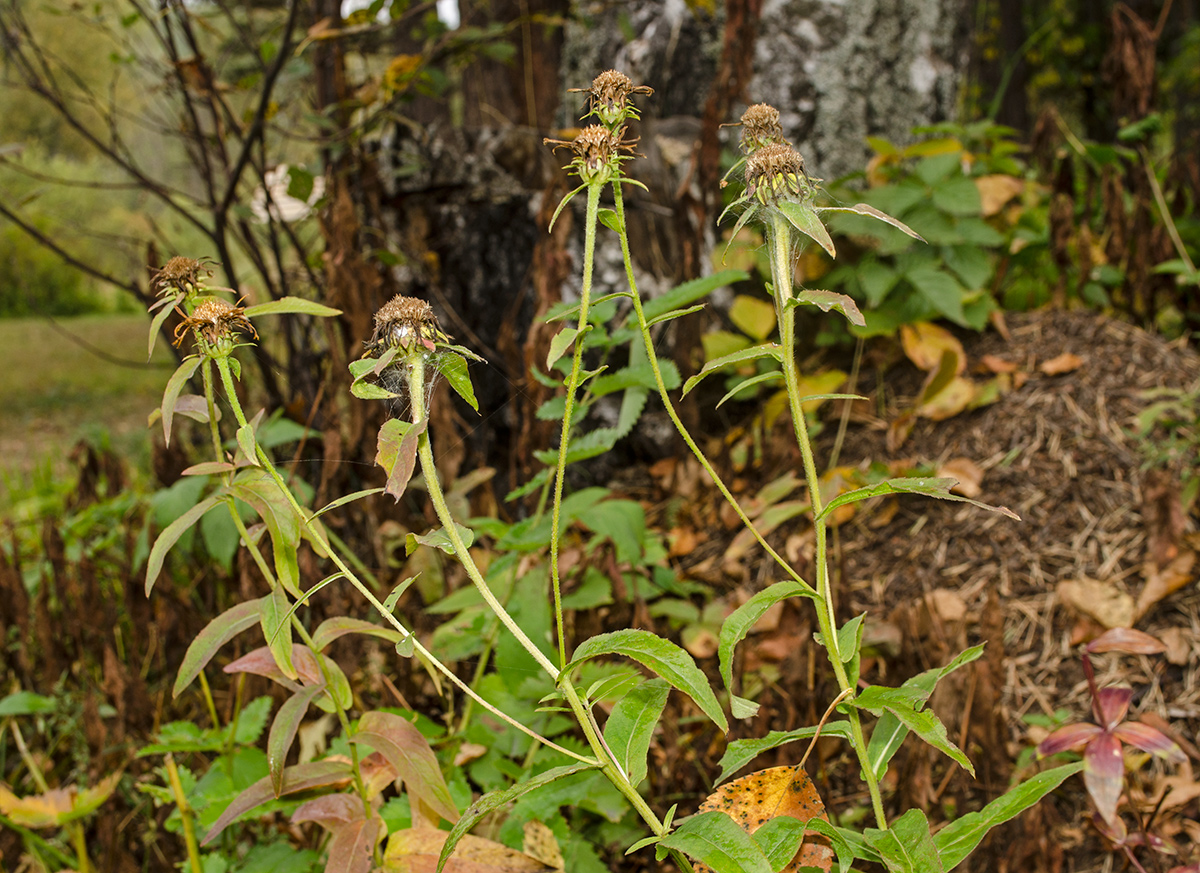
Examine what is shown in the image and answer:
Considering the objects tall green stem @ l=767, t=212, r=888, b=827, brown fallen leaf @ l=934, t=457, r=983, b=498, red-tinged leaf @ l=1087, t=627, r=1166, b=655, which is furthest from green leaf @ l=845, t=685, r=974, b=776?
brown fallen leaf @ l=934, t=457, r=983, b=498

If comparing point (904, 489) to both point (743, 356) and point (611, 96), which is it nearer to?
point (743, 356)

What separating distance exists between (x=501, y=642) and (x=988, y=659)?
0.82 metres

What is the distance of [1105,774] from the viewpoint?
113cm

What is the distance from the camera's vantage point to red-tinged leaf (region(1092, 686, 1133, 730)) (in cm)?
118

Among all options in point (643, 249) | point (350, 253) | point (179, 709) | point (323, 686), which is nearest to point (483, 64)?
point (643, 249)

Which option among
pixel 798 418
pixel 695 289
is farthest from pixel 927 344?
pixel 798 418

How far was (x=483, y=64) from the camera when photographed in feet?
16.7

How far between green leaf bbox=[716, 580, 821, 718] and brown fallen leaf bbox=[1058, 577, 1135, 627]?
1166mm

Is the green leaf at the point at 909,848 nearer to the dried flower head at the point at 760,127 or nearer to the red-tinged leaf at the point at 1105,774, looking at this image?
the red-tinged leaf at the point at 1105,774

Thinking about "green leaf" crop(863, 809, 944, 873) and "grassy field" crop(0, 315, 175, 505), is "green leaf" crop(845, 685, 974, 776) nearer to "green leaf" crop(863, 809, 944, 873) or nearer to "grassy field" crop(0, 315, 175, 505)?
"green leaf" crop(863, 809, 944, 873)

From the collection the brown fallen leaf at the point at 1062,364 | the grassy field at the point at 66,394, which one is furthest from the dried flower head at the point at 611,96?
the grassy field at the point at 66,394

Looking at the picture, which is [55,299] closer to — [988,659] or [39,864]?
[39,864]

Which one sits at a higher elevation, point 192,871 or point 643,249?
point 643,249

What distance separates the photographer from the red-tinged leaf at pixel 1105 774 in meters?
1.12
